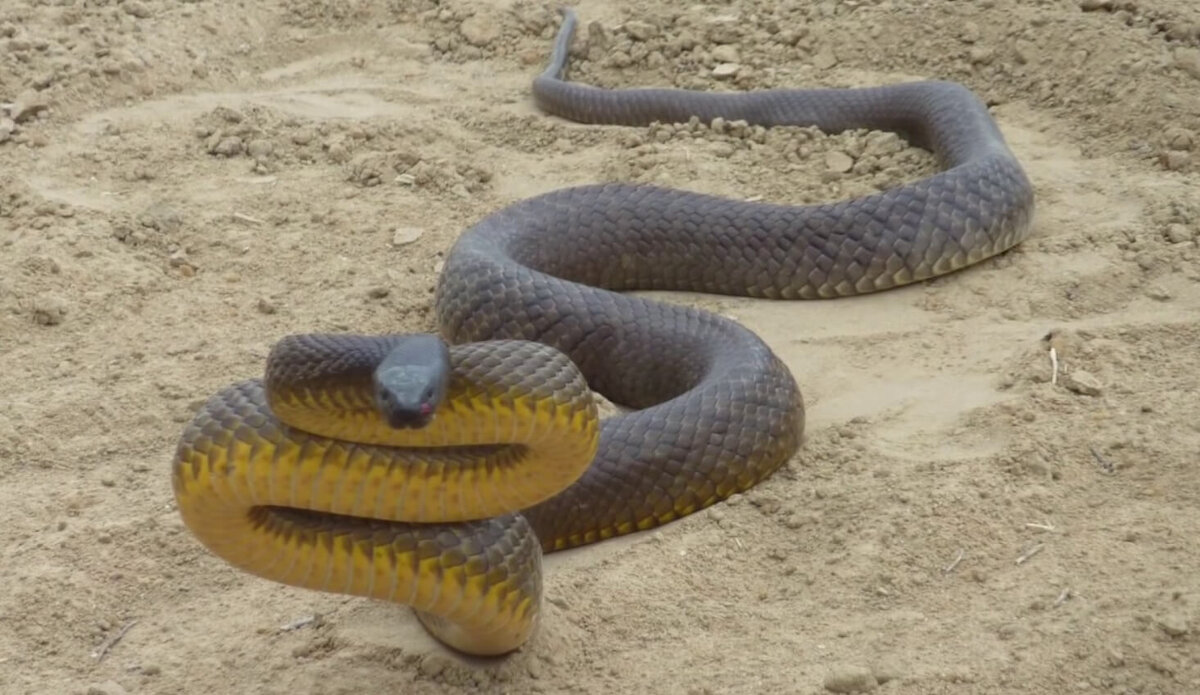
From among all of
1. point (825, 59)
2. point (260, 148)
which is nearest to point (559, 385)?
point (260, 148)

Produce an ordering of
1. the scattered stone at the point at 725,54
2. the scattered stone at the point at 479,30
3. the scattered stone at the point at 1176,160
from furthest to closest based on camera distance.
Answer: the scattered stone at the point at 479,30, the scattered stone at the point at 725,54, the scattered stone at the point at 1176,160

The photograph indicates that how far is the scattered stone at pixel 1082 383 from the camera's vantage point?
4.46 metres

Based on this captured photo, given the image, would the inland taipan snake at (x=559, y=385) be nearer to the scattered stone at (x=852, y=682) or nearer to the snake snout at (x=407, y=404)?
the snake snout at (x=407, y=404)

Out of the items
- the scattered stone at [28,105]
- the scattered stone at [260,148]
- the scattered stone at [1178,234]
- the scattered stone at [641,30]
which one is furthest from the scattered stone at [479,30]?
the scattered stone at [1178,234]

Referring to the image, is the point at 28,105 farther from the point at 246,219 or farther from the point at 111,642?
the point at 111,642

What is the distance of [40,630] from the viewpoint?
3.69 meters

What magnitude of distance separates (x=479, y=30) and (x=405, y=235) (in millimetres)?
2552

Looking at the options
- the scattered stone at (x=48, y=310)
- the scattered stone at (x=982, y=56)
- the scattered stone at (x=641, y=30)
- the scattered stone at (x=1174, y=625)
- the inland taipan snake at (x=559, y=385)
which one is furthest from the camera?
the scattered stone at (x=641, y=30)

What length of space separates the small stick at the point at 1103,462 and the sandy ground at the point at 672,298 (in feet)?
0.05

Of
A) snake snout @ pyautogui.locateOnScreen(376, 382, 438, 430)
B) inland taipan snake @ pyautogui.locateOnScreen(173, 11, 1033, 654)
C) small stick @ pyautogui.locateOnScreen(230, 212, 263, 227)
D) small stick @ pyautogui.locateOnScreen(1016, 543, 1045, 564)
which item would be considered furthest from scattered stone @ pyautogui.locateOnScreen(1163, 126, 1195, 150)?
snake snout @ pyautogui.locateOnScreen(376, 382, 438, 430)

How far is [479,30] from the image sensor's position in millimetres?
8461

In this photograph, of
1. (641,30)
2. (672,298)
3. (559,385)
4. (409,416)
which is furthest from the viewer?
(641,30)

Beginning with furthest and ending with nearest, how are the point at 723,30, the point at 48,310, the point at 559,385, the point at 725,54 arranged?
the point at 723,30, the point at 725,54, the point at 48,310, the point at 559,385

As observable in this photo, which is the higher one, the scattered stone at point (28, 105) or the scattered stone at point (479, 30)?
the scattered stone at point (28, 105)
